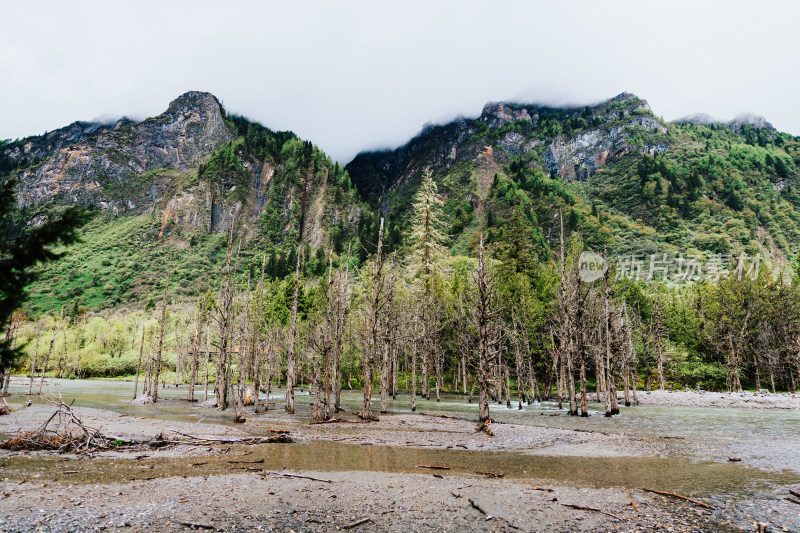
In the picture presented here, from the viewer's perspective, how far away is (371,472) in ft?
40.0

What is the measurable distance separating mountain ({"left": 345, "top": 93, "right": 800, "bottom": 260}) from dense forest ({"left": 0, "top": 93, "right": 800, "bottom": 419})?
2.78ft

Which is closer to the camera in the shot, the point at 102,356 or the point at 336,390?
the point at 336,390

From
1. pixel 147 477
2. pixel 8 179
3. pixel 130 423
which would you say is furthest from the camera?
pixel 130 423

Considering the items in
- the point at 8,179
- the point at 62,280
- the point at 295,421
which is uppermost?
the point at 62,280

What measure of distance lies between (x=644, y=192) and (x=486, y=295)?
451 ft

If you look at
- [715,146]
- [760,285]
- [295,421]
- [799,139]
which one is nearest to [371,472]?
[295,421]

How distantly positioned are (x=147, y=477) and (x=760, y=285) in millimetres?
70887

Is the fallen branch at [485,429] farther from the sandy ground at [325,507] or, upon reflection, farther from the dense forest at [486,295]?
the sandy ground at [325,507]

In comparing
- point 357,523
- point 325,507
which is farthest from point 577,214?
point 357,523

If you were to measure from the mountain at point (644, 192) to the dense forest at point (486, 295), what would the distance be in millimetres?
849

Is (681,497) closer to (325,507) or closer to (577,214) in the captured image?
(325,507)

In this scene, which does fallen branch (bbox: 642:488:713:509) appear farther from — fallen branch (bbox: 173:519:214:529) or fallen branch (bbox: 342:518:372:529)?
fallen branch (bbox: 173:519:214:529)

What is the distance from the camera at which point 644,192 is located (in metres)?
135

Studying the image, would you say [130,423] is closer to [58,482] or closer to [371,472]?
[58,482]
